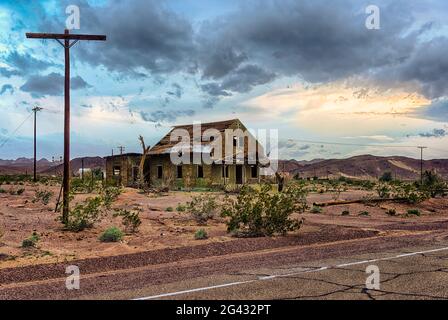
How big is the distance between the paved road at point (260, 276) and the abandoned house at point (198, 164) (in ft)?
97.7

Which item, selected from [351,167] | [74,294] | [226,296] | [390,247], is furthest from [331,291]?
[351,167]

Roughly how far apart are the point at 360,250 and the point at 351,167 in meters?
132

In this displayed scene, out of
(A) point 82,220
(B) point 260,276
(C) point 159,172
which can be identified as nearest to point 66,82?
(A) point 82,220

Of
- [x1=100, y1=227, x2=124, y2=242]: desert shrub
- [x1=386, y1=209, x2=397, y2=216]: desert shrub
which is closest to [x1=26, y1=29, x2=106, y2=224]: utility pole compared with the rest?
[x1=100, y1=227, x2=124, y2=242]: desert shrub

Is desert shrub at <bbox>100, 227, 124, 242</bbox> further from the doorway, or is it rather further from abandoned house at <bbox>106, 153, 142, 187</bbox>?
abandoned house at <bbox>106, 153, 142, 187</bbox>

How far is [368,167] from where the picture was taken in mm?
139000

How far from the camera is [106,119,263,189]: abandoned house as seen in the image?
43.1 m

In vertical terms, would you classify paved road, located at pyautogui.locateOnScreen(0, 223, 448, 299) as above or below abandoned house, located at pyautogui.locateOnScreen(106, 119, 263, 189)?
below

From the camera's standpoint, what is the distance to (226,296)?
726 centimetres

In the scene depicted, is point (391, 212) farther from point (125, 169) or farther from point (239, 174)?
point (125, 169)

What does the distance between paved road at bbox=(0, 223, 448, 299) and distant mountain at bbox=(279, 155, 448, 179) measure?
390ft

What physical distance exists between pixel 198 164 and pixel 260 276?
114 ft

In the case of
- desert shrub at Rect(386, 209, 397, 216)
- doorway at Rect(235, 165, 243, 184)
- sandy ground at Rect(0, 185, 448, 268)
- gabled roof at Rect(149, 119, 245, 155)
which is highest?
gabled roof at Rect(149, 119, 245, 155)

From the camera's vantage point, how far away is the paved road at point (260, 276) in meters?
7.51
